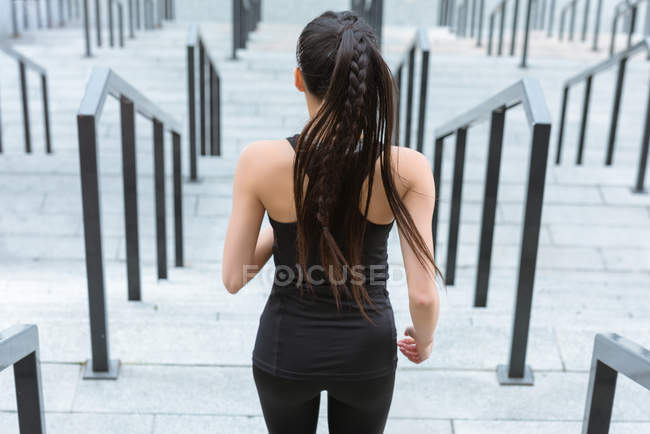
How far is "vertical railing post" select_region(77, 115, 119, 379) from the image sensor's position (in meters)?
Answer: 2.28

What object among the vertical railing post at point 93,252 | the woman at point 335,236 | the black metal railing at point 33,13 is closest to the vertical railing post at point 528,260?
the woman at point 335,236

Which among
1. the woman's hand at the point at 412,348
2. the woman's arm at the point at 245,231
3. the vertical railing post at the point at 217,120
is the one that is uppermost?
the woman's arm at the point at 245,231

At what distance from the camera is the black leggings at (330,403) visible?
154cm

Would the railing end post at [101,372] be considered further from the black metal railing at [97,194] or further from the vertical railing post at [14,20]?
the vertical railing post at [14,20]

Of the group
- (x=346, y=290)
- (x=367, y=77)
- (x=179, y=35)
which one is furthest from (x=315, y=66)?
(x=179, y=35)

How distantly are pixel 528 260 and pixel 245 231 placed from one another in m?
1.20

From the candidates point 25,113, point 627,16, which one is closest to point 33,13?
point 25,113

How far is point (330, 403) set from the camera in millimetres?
1635

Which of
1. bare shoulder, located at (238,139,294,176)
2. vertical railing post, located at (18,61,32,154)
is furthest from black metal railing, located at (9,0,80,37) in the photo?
bare shoulder, located at (238,139,294,176)

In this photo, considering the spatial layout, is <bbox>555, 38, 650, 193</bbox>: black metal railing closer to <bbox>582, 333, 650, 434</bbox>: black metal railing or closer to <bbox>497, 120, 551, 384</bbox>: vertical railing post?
<bbox>497, 120, 551, 384</bbox>: vertical railing post

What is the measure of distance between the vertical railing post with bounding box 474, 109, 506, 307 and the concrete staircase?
0.33 ft

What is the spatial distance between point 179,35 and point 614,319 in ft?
21.0

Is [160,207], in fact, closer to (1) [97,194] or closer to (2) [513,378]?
(1) [97,194]

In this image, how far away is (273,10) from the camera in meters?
11.4
